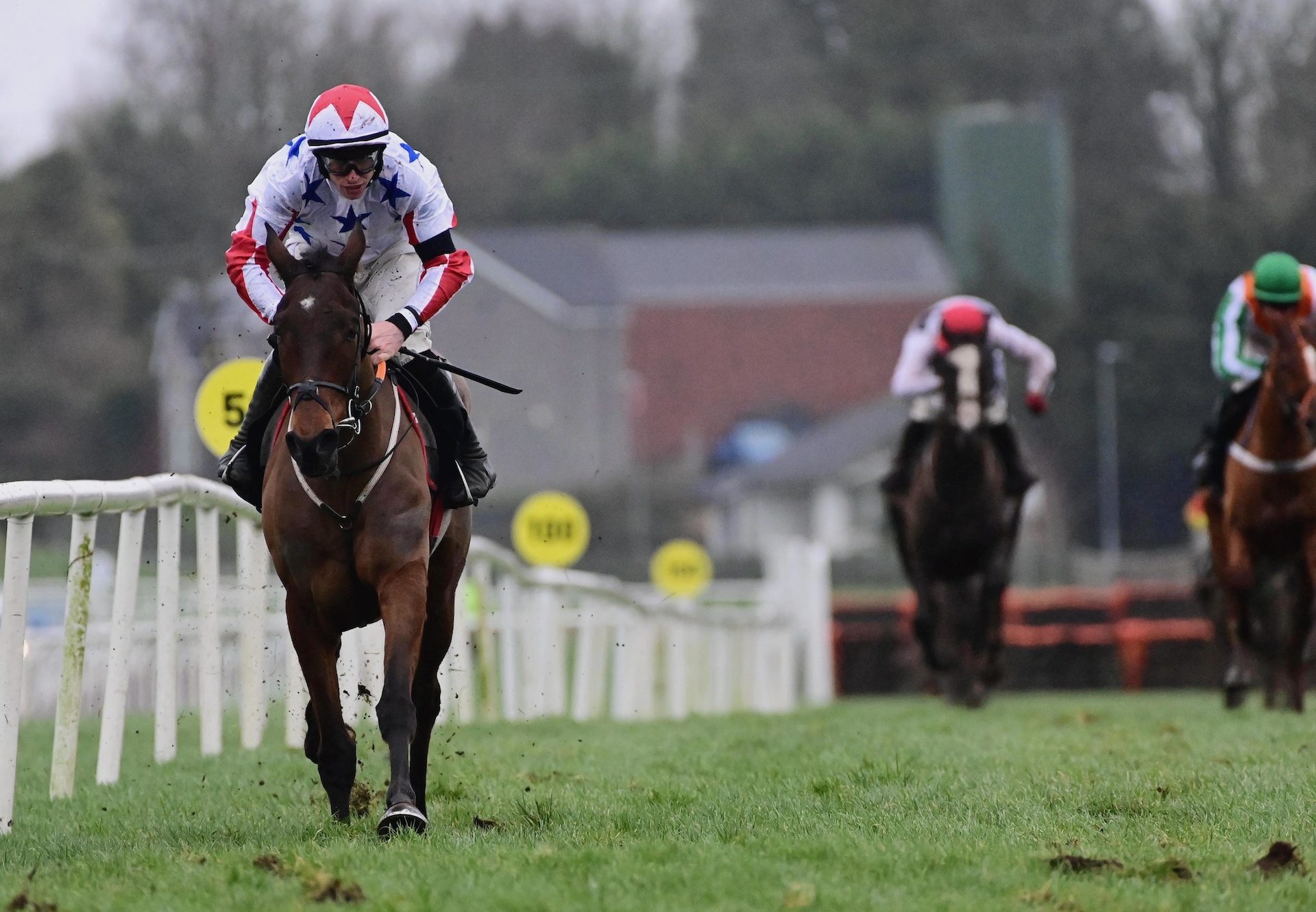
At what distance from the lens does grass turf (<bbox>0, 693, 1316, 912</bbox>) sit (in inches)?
181

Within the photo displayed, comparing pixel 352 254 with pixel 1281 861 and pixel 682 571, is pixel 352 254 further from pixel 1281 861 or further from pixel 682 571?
pixel 682 571

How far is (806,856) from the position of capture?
16.5 ft

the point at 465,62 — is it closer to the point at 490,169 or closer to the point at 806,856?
the point at 490,169

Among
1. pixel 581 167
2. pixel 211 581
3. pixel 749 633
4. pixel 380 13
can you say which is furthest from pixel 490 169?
pixel 211 581

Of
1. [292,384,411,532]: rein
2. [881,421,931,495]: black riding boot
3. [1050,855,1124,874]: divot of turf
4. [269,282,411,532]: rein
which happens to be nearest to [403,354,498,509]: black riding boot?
[269,282,411,532]: rein

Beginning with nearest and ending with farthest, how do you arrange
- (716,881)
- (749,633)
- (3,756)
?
(716,881) < (3,756) < (749,633)

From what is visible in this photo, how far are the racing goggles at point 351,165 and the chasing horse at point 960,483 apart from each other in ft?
19.8

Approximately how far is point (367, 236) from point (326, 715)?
145cm

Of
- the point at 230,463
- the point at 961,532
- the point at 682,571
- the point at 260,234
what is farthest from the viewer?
the point at 682,571

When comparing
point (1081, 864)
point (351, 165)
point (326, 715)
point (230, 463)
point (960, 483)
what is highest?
point (351, 165)

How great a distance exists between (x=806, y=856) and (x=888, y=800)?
44.6 inches

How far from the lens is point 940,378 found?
39.5 feet

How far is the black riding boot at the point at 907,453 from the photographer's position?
12.7 metres

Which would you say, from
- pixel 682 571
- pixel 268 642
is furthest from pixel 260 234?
pixel 682 571
